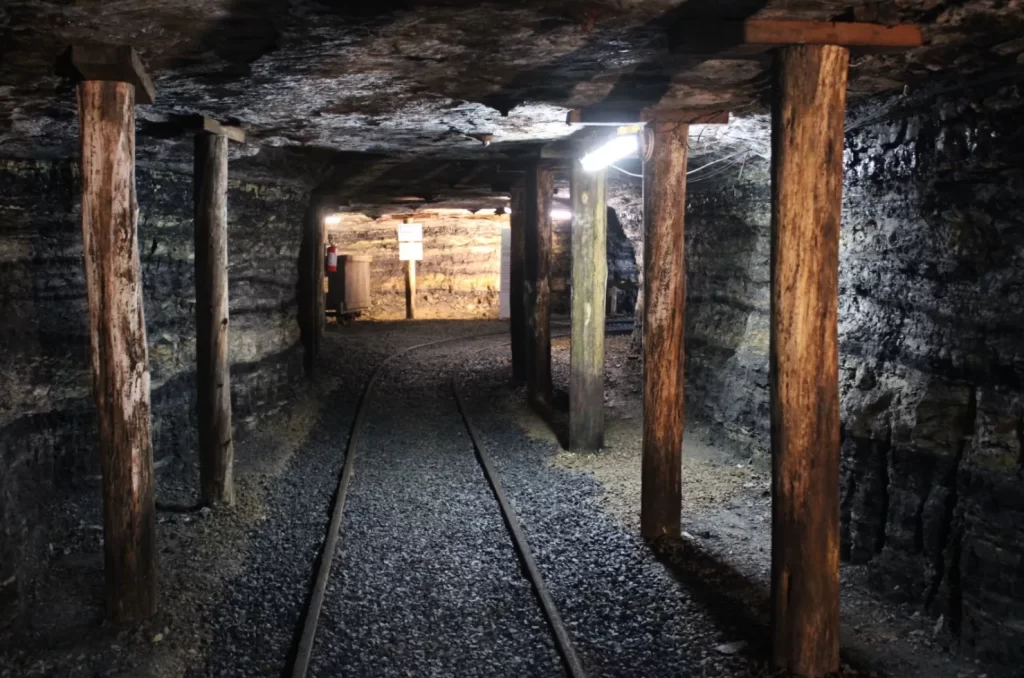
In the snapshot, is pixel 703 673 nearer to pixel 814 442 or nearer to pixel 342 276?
pixel 814 442

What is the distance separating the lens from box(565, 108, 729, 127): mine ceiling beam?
5.61 metres

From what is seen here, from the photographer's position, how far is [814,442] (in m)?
3.94

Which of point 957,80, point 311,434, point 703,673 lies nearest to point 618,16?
point 957,80

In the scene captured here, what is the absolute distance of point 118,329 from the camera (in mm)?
4516

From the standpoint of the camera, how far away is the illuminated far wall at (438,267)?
22.1 metres

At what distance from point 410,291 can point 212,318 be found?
15487 mm

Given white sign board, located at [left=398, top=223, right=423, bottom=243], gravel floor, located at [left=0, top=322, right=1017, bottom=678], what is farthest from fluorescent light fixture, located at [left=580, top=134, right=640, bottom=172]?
white sign board, located at [left=398, top=223, right=423, bottom=243]

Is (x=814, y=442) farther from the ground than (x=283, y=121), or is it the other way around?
(x=283, y=121)

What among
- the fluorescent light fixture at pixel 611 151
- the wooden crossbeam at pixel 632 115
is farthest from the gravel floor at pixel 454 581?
the wooden crossbeam at pixel 632 115

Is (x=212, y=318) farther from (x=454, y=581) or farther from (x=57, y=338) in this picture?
(x=454, y=581)

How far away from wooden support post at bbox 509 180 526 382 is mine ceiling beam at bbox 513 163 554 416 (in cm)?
93

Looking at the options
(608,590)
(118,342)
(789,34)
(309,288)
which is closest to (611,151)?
(789,34)

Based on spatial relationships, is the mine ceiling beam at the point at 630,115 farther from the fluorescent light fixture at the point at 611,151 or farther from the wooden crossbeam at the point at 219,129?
the wooden crossbeam at the point at 219,129

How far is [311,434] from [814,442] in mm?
6668
